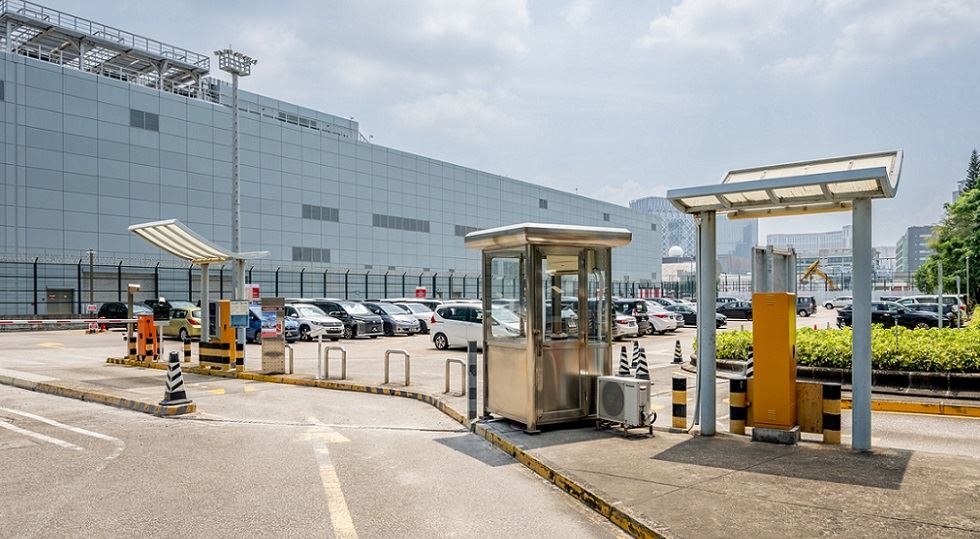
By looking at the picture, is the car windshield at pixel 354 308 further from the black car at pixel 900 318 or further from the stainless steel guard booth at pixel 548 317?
the black car at pixel 900 318

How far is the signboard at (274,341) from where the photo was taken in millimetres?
15484

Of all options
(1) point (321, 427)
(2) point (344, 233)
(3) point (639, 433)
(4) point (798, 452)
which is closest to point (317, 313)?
(1) point (321, 427)

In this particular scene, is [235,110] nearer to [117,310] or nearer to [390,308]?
[390,308]

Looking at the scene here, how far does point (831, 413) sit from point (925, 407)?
4.20 meters

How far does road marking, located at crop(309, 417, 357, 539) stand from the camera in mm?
5316

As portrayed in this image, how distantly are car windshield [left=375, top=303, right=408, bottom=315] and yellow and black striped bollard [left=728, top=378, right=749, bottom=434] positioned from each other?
2356cm

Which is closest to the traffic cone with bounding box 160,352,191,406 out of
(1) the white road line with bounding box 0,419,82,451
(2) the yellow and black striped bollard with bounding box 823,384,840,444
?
(1) the white road line with bounding box 0,419,82,451

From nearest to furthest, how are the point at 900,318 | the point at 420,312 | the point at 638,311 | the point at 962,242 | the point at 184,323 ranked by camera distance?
the point at 184,323 < the point at 638,311 < the point at 900,318 < the point at 420,312 < the point at 962,242

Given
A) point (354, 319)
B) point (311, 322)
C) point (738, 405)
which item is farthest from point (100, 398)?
point (354, 319)

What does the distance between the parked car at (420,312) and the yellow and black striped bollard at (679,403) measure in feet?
74.4

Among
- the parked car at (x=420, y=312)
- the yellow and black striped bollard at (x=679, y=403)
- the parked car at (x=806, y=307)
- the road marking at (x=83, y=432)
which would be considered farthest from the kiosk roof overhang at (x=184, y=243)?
the parked car at (x=806, y=307)

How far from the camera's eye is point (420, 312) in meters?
32.6

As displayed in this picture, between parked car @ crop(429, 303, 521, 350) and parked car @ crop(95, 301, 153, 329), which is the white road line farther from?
parked car @ crop(95, 301, 153, 329)

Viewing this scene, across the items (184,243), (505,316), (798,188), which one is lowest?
(505,316)
